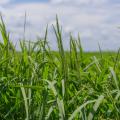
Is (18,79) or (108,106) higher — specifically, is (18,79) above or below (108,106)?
above

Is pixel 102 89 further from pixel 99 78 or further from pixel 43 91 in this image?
pixel 43 91

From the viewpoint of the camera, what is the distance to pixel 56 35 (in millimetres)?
2266

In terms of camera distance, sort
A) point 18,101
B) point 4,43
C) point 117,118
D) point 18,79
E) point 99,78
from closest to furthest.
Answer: point 117,118 < point 18,101 < point 18,79 < point 99,78 < point 4,43

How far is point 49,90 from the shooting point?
2.59 m

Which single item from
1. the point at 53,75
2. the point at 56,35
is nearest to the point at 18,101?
the point at 53,75

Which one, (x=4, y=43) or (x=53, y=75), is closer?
(x=53, y=75)

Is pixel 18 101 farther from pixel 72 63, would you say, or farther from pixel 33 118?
pixel 72 63

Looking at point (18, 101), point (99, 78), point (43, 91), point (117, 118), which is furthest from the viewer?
point (99, 78)

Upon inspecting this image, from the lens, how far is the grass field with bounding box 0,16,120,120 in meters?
2.17

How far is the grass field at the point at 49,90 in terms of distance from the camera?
2168mm

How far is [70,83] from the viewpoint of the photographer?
9.40ft

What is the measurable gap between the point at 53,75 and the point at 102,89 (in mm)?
364

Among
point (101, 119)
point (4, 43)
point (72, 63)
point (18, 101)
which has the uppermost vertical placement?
point (4, 43)

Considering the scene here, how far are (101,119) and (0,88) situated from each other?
2.31 feet
